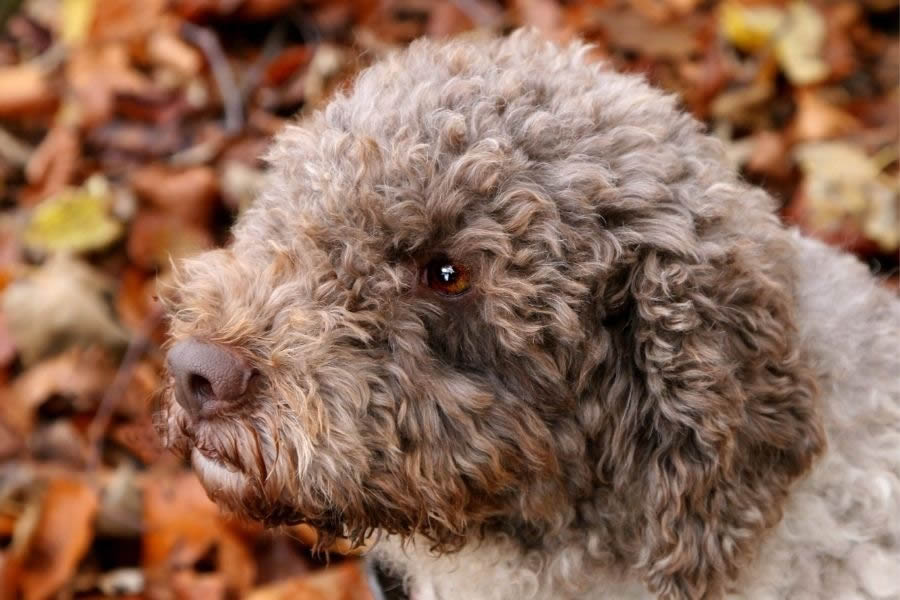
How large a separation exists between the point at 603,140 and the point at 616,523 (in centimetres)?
81

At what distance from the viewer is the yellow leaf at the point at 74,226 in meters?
4.00

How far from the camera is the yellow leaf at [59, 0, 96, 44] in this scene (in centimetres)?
474

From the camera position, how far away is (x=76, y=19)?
479 cm

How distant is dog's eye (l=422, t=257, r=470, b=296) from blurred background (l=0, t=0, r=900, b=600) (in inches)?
56.4

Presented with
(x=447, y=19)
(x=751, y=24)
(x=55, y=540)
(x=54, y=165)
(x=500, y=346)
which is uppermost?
(x=500, y=346)

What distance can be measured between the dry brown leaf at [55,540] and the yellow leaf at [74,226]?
0.96 m

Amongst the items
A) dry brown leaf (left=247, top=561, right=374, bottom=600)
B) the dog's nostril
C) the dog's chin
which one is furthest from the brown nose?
dry brown leaf (left=247, top=561, right=374, bottom=600)

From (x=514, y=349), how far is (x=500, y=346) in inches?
1.6

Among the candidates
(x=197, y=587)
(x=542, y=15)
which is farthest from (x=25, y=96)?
(x=197, y=587)

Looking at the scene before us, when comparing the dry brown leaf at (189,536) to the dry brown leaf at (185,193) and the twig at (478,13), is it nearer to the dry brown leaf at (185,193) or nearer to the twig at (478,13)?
the dry brown leaf at (185,193)

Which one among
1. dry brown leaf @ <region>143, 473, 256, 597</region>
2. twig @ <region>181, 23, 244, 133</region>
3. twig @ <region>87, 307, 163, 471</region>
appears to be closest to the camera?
dry brown leaf @ <region>143, 473, 256, 597</region>

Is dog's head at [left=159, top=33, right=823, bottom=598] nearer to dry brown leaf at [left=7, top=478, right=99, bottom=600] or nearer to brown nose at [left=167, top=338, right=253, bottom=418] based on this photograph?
brown nose at [left=167, top=338, right=253, bottom=418]


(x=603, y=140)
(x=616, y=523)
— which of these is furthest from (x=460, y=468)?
(x=603, y=140)

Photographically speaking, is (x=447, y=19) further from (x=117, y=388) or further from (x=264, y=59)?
(x=117, y=388)
